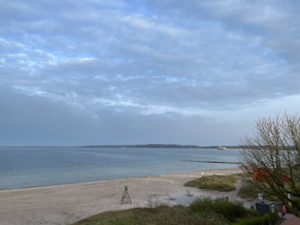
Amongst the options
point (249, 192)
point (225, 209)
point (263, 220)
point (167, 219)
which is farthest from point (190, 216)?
point (249, 192)

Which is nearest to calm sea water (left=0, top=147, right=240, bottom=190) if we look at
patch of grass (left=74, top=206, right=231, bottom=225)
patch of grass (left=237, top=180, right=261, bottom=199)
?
patch of grass (left=237, top=180, right=261, bottom=199)

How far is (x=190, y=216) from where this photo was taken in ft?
40.2

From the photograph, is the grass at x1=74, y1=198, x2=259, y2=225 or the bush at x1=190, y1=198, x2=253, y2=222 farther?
the bush at x1=190, y1=198, x2=253, y2=222

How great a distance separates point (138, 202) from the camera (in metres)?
19.2

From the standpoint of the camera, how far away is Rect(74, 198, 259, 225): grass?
11.5 meters

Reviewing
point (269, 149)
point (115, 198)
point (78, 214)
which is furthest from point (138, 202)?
point (269, 149)

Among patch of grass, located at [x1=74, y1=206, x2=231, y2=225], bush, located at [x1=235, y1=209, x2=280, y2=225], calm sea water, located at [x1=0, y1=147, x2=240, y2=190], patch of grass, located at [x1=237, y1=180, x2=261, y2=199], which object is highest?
bush, located at [x1=235, y1=209, x2=280, y2=225]

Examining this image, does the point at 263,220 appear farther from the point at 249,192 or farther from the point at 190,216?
the point at 249,192

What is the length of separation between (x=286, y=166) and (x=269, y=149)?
0.90 metres

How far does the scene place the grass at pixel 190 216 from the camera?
1153cm

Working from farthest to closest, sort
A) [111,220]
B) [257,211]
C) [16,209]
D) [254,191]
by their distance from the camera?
[254,191], [16,209], [257,211], [111,220]

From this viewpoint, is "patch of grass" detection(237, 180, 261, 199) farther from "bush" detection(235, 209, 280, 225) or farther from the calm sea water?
the calm sea water

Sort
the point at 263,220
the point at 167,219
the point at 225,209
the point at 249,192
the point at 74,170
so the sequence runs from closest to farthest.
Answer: the point at 263,220
the point at 167,219
the point at 225,209
the point at 249,192
the point at 74,170

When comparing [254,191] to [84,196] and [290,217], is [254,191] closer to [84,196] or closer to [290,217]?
[290,217]
